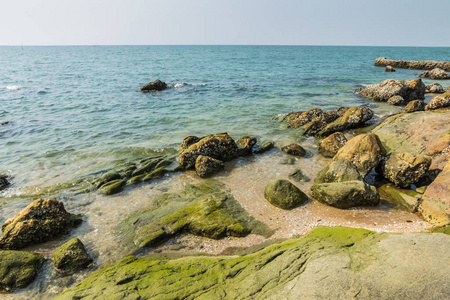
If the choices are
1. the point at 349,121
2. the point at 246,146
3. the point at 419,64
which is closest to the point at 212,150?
the point at 246,146

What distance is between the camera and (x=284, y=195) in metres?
8.12

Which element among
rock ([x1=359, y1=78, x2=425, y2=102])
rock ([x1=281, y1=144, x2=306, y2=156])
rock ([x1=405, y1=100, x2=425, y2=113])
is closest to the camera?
rock ([x1=281, y1=144, x2=306, y2=156])

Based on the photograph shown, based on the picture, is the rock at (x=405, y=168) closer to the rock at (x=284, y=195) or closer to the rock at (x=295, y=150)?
A: the rock at (x=284, y=195)

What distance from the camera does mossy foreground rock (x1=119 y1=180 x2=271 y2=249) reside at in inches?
273

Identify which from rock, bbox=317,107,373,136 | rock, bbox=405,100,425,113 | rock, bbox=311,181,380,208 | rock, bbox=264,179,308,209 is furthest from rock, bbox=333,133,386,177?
rock, bbox=405,100,425,113

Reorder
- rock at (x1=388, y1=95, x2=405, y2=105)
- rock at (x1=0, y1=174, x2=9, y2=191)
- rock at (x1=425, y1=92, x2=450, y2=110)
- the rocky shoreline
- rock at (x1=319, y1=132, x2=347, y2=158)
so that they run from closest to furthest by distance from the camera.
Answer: the rocky shoreline, rock at (x1=0, y1=174, x2=9, y2=191), rock at (x1=319, y1=132, x2=347, y2=158), rock at (x1=425, y1=92, x2=450, y2=110), rock at (x1=388, y1=95, x2=405, y2=105)

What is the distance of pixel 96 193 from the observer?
9.40 meters

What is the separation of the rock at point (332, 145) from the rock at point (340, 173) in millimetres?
2595

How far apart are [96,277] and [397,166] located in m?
9.95

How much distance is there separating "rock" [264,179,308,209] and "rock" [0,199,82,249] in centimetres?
626

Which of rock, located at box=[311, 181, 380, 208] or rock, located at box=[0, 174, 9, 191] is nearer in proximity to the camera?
rock, located at box=[311, 181, 380, 208]

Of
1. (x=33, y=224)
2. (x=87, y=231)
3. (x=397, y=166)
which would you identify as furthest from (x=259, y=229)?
(x=33, y=224)

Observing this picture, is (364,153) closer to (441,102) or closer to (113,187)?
(113,187)

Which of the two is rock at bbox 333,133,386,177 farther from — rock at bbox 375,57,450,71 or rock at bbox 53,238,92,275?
→ rock at bbox 375,57,450,71
